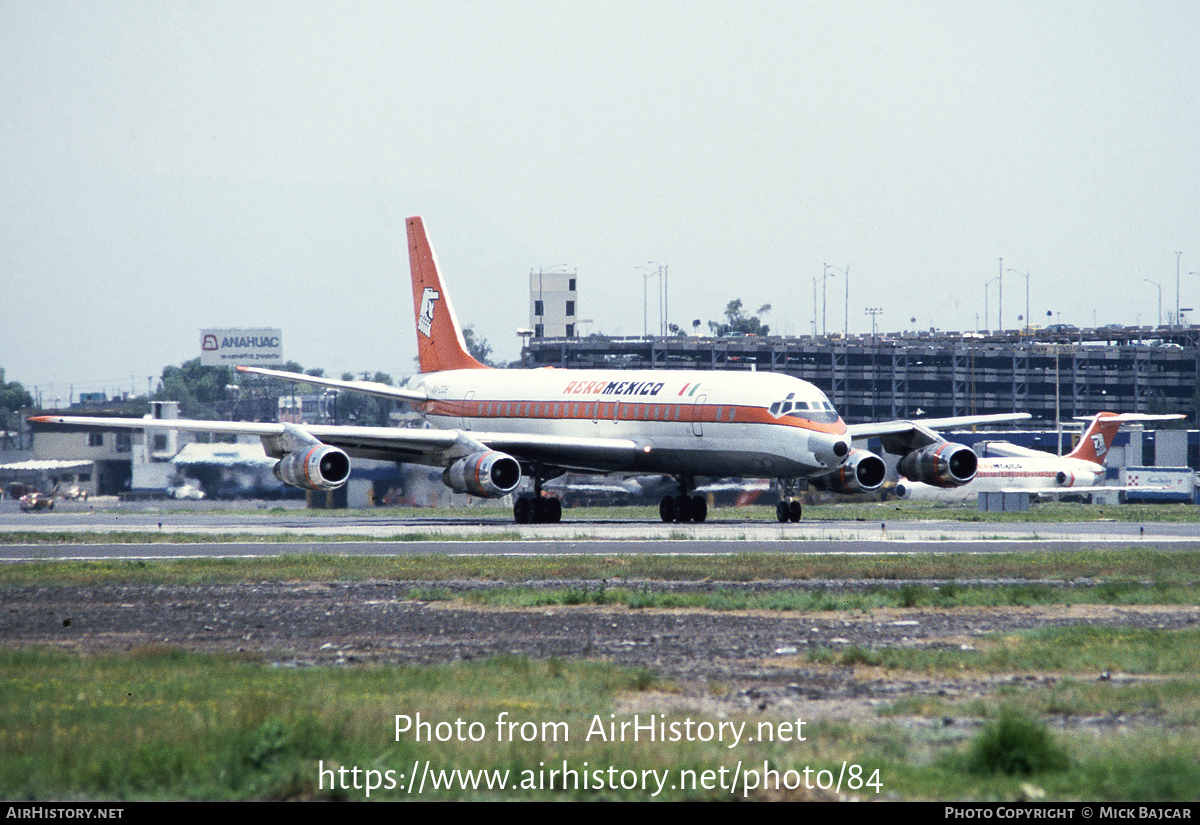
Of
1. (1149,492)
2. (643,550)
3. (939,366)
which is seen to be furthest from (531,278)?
(643,550)

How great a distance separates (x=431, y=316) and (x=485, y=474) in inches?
615

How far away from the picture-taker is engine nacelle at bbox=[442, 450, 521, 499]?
38906 millimetres

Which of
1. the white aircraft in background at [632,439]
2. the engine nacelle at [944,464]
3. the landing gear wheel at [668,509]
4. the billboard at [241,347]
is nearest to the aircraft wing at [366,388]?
the white aircraft in background at [632,439]

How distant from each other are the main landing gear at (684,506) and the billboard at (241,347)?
107 meters

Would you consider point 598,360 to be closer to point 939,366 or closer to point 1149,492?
point 939,366

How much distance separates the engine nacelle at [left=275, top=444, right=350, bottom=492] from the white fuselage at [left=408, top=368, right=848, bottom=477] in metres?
5.25

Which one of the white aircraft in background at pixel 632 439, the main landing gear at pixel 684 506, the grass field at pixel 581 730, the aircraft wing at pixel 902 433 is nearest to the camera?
the grass field at pixel 581 730

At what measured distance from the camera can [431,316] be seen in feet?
174

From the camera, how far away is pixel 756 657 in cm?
1474

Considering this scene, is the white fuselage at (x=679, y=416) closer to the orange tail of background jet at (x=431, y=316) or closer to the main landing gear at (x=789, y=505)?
the main landing gear at (x=789, y=505)

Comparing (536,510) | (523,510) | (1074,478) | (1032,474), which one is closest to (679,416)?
(536,510)

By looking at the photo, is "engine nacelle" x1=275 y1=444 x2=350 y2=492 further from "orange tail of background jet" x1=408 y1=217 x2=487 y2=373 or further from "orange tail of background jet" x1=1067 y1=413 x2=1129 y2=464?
"orange tail of background jet" x1=1067 y1=413 x2=1129 y2=464

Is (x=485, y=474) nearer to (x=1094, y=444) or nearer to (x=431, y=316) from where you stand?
(x=431, y=316)

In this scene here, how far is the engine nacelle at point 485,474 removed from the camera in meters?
38.9
